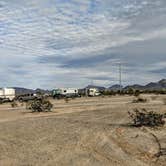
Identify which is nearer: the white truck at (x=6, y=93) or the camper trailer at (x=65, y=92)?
the white truck at (x=6, y=93)

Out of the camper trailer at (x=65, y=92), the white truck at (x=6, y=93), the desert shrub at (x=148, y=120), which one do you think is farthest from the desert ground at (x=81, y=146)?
the camper trailer at (x=65, y=92)

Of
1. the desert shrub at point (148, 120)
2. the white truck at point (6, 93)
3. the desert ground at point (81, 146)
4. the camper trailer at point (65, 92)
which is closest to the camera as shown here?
the desert ground at point (81, 146)

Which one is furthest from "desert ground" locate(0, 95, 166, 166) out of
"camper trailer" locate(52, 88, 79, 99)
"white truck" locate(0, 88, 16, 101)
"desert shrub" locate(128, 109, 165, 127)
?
"camper trailer" locate(52, 88, 79, 99)

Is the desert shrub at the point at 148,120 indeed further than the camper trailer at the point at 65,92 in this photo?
No

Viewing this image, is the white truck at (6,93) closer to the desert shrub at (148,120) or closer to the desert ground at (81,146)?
the desert shrub at (148,120)

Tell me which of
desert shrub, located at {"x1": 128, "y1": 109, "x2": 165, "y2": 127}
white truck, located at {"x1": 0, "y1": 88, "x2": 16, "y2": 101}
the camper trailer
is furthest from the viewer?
the camper trailer

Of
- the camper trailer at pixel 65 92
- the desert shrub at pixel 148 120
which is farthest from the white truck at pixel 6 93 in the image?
the desert shrub at pixel 148 120

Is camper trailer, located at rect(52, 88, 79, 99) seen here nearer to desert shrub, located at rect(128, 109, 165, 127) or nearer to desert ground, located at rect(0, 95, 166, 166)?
desert shrub, located at rect(128, 109, 165, 127)

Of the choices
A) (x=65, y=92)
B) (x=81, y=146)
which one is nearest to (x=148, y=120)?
(x=81, y=146)

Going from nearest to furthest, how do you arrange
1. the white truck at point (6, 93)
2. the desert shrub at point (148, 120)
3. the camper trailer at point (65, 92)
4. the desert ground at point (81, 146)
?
the desert ground at point (81, 146)
the desert shrub at point (148, 120)
the white truck at point (6, 93)
the camper trailer at point (65, 92)

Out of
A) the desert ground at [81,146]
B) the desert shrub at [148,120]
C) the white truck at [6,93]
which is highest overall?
the white truck at [6,93]

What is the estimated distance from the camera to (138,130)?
22734mm

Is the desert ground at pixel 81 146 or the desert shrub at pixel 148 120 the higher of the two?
the desert shrub at pixel 148 120

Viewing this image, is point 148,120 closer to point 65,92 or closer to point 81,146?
point 81,146
